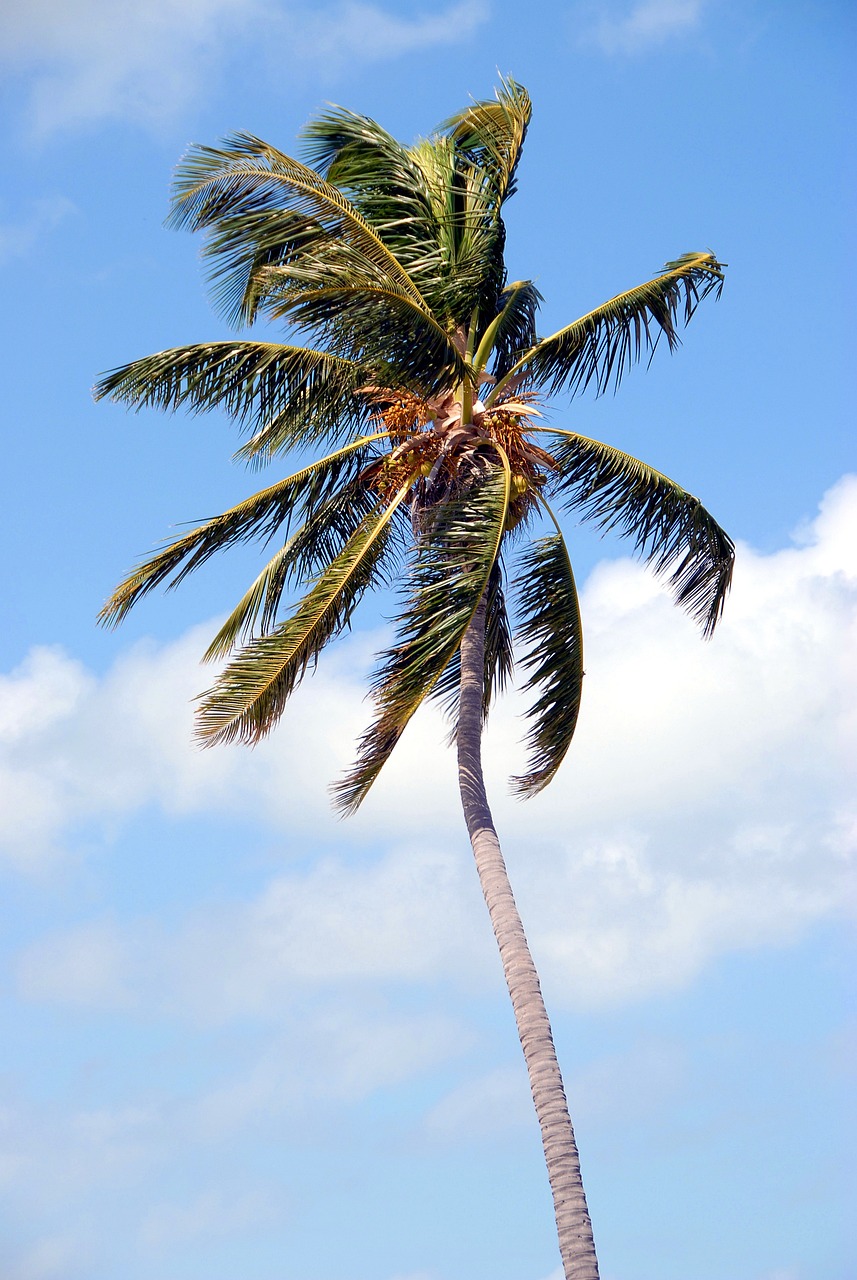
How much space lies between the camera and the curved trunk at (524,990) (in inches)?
493

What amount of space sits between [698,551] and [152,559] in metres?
6.23

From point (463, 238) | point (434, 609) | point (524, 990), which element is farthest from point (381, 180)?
point (524, 990)

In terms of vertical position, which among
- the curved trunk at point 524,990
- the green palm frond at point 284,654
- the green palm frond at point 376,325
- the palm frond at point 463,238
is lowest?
the curved trunk at point 524,990

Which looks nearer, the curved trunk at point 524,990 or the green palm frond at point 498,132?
the curved trunk at point 524,990

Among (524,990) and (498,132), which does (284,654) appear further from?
(498,132)

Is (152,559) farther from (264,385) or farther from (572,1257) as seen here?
(572,1257)

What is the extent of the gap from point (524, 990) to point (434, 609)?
3.75 metres

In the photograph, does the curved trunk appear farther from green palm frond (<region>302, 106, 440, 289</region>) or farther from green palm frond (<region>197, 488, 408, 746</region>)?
green palm frond (<region>302, 106, 440, 289</region>)

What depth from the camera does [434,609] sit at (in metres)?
14.0

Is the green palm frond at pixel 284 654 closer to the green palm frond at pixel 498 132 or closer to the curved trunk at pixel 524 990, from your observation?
the curved trunk at pixel 524 990

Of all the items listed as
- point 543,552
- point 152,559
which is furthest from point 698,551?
point 152,559

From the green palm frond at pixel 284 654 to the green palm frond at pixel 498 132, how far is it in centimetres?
424

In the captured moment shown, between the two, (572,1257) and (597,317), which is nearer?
(572,1257)

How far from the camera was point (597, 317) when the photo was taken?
16.2 meters
